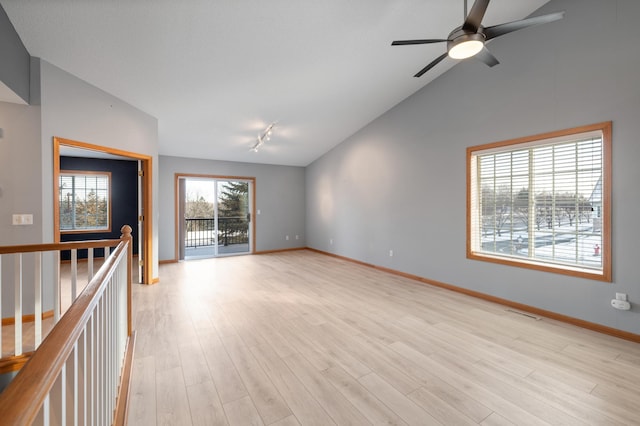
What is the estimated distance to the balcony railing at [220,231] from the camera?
24.6ft

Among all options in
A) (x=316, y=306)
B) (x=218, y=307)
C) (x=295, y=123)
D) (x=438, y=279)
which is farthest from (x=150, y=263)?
(x=438, y=279)

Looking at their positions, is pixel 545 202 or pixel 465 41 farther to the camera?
pixel 545 202

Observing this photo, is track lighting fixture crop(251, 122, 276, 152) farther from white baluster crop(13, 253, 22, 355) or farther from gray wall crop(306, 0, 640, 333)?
white baluster crop(13, 253, 22, 355)

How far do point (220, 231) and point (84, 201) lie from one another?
314cm

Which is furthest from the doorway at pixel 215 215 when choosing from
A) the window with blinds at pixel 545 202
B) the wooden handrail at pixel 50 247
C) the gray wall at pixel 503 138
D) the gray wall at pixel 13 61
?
the window with blinds at pixel 545 202

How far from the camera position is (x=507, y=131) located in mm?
3684

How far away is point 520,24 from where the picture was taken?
2.21m

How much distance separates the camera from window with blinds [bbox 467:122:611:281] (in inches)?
120

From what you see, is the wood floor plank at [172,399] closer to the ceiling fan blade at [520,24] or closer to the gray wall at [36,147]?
the gray wall at [36,147]

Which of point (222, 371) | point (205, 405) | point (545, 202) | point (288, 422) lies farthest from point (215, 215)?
point (545, 202)

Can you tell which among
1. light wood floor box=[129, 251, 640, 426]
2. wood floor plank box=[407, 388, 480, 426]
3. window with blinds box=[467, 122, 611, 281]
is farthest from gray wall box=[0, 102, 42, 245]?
window with blinds box=[467, 122, 611, 281]

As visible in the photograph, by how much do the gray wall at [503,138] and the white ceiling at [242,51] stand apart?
535 mm

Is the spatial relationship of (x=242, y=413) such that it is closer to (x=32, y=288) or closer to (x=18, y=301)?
(x=18, y=301)

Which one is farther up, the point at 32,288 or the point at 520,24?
the point at 520,24
